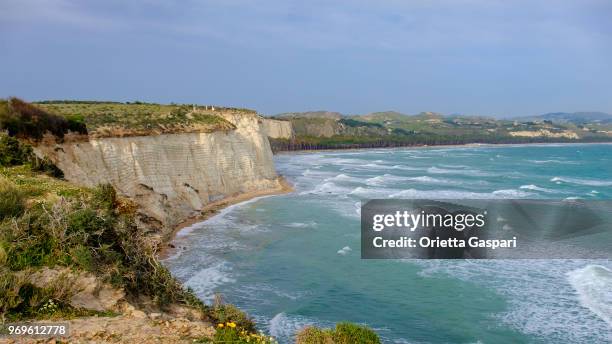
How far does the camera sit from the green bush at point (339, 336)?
9359mm

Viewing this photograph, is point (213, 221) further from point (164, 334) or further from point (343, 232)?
point (164, 334)

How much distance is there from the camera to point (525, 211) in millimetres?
33656

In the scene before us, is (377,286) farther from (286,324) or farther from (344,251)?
(286,324)

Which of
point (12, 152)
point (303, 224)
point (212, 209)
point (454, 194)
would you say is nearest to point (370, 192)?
point (454, 194)

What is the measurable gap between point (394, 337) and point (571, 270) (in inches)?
428

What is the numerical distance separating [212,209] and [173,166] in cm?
396

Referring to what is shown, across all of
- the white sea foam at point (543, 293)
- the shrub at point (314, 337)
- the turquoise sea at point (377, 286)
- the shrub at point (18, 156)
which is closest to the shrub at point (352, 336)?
the shrub at point (314, 337)

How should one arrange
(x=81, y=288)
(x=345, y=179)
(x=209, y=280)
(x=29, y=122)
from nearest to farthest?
(x=81, y=288) < (x=209, y=280) < (x=29, y=122) < (x=345, y=179)

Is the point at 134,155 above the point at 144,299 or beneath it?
above

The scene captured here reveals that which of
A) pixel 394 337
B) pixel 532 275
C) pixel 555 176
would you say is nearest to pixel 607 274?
pixel 532 275

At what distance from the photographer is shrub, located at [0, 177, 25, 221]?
10.4 m

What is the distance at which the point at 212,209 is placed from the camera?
3378cm

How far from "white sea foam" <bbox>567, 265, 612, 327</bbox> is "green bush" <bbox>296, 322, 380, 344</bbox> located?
34.1ft

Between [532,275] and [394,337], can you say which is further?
[532,275]
